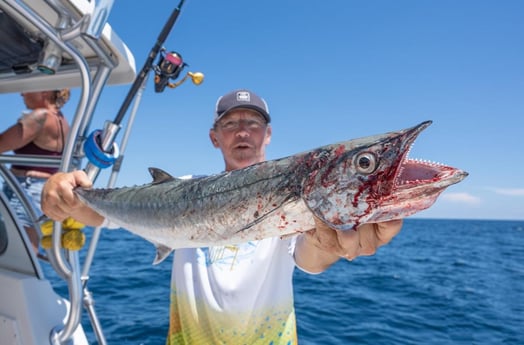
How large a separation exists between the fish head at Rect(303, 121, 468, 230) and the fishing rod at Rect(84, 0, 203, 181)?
171 cm

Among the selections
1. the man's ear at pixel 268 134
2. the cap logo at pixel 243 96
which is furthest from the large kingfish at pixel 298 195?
the man's ear at pixel 268 134

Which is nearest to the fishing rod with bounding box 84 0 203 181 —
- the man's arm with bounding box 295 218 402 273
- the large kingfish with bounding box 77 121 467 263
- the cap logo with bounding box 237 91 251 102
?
the large kingfish with bounding box 77 121 467 263

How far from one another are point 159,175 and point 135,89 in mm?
1396

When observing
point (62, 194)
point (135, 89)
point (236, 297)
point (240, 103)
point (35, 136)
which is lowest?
point (236, 297)

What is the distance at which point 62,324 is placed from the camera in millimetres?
2910

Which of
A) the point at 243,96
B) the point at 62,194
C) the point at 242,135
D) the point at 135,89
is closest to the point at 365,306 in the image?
the point at 242,135

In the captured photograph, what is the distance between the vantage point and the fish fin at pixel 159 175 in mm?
2245

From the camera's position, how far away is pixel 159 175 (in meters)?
2.29

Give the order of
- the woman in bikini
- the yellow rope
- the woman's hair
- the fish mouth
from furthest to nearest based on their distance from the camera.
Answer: the woman's hair → the woman in bikini → the yellow rope → the fish mouth

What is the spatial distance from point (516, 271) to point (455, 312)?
10.5 metres

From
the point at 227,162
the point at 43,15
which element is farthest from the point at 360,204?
the point at 43,15

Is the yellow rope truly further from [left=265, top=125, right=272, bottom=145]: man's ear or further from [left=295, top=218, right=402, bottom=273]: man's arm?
[left=295, top=218, right=402, bottom=273]: man's arm

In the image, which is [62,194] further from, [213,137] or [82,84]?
[213,137]

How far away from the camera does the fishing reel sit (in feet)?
11.4
